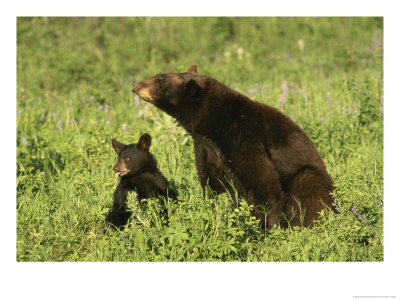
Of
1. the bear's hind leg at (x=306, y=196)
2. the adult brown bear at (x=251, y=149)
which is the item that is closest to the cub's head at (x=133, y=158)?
the adult brown bear at (x=251, y=149)

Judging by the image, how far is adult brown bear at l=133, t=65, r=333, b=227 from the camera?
4.74 meters

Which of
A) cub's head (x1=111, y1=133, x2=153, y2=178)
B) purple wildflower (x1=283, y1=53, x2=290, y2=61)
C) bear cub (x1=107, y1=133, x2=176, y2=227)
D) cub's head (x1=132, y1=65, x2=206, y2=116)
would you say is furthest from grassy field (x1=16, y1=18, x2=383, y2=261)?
cub's head (x1=132, y1=65, x2=206, y2=116)

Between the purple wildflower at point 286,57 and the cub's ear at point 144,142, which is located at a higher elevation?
the purple wildflower at point 286,57

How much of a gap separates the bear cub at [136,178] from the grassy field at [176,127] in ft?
0.47

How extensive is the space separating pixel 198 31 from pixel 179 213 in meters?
9.05

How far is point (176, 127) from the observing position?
21.1 ft

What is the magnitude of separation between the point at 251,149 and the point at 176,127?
1878 millimetres

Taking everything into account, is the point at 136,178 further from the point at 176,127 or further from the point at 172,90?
the point at 176,127

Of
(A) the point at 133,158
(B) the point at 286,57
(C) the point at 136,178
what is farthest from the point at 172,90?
(B) the point at 286,57

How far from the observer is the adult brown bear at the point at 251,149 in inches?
187

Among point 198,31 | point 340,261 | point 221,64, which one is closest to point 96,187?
point 340,261

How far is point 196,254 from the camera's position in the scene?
13.6ft

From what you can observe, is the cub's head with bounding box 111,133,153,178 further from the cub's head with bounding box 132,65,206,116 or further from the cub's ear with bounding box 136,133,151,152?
the cub's head with bounding box 132,65,206,116

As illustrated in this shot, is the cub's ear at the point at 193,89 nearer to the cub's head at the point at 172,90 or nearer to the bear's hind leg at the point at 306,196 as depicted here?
the cub's head at the point at 172,90
